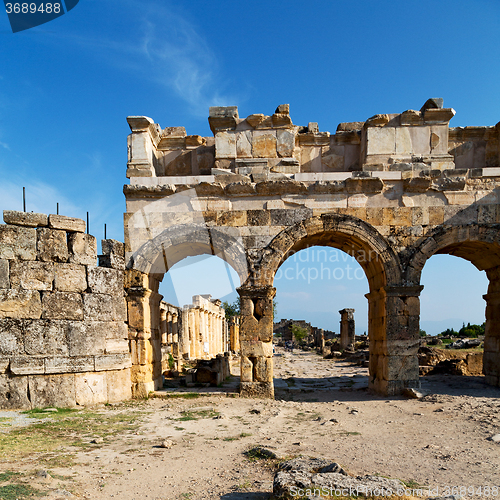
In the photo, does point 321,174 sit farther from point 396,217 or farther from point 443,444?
point 443,444

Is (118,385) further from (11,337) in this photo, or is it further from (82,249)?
(82,249)

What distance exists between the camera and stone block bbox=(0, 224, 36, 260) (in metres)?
7.25

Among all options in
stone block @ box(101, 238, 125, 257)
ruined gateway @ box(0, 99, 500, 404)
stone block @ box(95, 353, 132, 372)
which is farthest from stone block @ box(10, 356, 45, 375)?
stone block @ box(101, 238, 125, 257)

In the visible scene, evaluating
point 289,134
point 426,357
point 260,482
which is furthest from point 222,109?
point 426,357

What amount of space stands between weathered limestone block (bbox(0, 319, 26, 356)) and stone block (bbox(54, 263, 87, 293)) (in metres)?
0.94

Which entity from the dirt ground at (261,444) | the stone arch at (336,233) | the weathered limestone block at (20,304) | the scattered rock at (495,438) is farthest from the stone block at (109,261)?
the scattered rock at (495,438)

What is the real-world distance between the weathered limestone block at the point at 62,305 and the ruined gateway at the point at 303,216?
956mm

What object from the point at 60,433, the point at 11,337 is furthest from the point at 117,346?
the point at 60,433

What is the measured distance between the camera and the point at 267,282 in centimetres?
834

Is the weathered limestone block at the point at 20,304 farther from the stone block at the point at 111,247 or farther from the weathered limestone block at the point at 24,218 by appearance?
the stone block at the point at 111,247

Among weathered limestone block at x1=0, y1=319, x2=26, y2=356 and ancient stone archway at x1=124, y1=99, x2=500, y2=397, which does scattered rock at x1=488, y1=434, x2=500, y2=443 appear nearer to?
ancient stone archway at x1=124, y1=99, x2=500, y2=397

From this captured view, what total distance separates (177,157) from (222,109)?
1.70 metres

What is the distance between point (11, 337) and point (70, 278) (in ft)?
4.69

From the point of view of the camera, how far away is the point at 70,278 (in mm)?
7664
